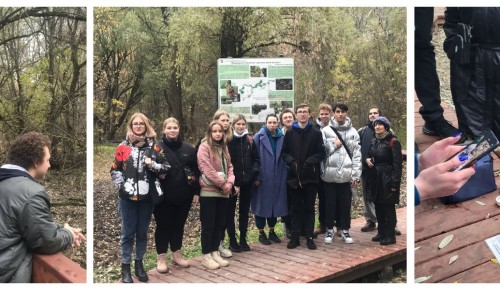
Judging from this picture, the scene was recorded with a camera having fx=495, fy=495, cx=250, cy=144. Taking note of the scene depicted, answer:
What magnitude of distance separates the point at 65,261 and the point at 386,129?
210 cm

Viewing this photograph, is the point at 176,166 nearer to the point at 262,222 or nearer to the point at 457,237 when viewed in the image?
the point at 262,222

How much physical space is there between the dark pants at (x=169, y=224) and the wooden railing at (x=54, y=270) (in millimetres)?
619

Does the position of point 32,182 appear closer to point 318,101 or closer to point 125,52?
point 125,52

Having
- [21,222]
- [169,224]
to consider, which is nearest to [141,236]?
[169,224]

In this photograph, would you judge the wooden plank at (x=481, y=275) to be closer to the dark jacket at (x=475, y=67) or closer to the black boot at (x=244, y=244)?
the dark jacket at (x=475, y=67)

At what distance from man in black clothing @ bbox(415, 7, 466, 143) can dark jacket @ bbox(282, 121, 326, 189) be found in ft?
2.27

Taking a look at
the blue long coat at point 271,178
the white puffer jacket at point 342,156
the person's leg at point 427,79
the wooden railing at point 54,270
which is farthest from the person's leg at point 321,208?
the wooden railing at point 54,270

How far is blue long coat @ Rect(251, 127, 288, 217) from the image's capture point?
11.1 ft

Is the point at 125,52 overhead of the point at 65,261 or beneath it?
overhead

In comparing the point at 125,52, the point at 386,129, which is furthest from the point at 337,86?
the point at 125,52

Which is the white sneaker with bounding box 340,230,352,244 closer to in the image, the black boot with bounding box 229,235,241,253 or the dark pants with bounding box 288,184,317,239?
the dark pants with bounding box 288,184,317,239

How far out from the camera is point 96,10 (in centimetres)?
303

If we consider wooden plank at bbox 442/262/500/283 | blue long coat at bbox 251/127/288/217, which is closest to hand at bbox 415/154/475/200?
wooden plank at bbox 442/262/500/283

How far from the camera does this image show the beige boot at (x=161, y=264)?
3.12 metres
